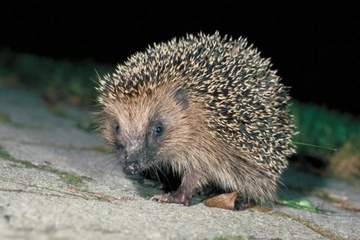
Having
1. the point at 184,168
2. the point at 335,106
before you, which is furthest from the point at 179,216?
the point at 335,106

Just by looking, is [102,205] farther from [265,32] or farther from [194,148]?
[265,32]

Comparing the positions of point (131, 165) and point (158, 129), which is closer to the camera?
point (131, 165)

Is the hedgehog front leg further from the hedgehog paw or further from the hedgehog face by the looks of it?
the hedgehog face

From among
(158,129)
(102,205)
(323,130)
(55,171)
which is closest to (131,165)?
(158,129)

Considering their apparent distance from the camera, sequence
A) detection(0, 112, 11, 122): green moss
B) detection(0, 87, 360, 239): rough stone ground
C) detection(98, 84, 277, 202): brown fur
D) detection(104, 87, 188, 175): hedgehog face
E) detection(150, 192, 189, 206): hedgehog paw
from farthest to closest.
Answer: detection(0, 112, 11, 122): green moss
detection(98, 84, 277, 202): brown fur
detection(104, 87, 188, 175): hedgehog face
detection(150, 192, 189, 206): hedgehog paw
detection(0, 87, 360, 239): rough stone ground

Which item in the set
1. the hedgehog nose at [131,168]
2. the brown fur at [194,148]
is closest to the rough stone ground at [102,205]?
the hedgehog nose at [131,168]

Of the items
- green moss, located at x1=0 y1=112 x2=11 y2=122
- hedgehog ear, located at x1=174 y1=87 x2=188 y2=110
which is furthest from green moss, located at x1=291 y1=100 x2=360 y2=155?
green moss, located at x1=0 y1=112 x2=11 y2=122

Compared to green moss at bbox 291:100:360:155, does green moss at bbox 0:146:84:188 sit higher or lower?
lower
